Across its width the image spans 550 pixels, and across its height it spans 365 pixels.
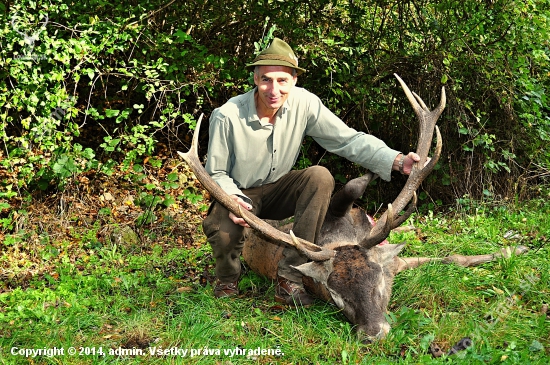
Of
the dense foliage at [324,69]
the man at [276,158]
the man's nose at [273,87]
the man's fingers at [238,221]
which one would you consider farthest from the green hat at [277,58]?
the dense foliage at [324,69]

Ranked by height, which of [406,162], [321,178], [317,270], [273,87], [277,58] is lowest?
[317,270]

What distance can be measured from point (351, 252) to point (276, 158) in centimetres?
96

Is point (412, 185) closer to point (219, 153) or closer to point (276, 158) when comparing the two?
point (276, 158)

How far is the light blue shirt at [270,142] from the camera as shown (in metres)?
4.57

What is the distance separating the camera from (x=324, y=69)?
22.4 ft

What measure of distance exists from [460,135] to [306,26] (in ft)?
7.05

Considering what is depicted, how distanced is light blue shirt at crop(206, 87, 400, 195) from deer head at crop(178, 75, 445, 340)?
17cm

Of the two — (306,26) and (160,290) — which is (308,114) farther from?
(306,26)

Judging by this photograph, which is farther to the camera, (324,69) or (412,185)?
(324,69)

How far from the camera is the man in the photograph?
177 inches

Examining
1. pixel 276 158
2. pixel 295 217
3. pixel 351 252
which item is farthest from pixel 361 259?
pixel 276 158

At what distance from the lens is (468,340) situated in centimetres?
370

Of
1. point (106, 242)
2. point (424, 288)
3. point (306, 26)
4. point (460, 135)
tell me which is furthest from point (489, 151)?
point (106, 242)

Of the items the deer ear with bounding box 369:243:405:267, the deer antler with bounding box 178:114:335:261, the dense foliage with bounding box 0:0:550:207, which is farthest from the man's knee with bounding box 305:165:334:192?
the dense foliage with bounding box 0:0:550:207
